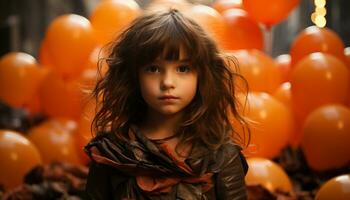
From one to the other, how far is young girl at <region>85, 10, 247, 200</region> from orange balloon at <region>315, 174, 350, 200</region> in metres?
0.55

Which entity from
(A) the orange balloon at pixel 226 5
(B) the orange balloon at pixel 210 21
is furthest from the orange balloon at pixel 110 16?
(B) the orange balloon at pixel 210 21

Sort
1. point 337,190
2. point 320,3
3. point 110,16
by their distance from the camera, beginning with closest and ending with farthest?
1. point 337,190
2. point 110,16
3. point 320,3

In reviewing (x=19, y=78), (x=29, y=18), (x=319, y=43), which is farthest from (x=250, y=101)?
(x=29, y=18)

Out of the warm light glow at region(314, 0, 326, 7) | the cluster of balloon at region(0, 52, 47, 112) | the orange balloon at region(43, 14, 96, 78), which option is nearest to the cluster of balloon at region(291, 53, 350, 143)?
the warm light glow at region(314, 0, 326, 7)

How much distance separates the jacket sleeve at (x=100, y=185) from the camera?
1.75 m

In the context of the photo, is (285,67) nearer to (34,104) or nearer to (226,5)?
(226,5)

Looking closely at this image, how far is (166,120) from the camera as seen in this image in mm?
1767

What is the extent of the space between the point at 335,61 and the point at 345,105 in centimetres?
26

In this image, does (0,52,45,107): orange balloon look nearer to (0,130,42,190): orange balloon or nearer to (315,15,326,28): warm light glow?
(0,130,42,190): orange balloon

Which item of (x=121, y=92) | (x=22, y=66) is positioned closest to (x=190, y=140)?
(x=121, y=92)

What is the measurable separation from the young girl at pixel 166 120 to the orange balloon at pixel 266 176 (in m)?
0.79

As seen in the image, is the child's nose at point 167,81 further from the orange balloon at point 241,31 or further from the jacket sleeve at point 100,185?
the orange balloon at point 241,31

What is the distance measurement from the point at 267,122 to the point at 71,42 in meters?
1.04

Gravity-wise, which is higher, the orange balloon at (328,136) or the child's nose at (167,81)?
the child's nose at (167,81)
